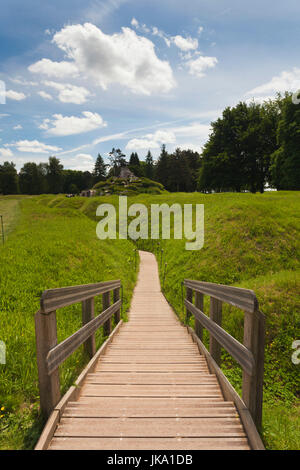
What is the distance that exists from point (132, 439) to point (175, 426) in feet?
1.32

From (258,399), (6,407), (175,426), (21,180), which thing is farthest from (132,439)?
(21,180)

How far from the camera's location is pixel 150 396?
278 centimetres

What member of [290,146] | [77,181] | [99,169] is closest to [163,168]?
[99,169]

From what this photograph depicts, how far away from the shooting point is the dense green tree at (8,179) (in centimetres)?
7844

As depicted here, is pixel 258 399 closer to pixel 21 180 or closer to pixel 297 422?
pixel 297 422

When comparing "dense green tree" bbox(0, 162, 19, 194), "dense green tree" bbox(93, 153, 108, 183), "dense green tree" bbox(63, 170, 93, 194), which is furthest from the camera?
"dense green tree" bbox(63, 170, 93, 194)

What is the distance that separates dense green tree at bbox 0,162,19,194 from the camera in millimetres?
78438

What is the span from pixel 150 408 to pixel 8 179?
91205mm

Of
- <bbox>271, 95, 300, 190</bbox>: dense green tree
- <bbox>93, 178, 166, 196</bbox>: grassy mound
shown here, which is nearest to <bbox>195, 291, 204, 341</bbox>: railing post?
<bbox>271, 95, 300, 190</bbox>: dense green tree

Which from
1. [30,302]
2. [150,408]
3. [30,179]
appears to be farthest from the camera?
[30,179]

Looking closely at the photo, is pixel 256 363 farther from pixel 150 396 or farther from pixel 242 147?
pixel 242 147

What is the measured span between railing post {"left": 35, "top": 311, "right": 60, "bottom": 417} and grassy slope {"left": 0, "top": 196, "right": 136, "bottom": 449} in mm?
194

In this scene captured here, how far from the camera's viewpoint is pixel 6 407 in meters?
2.62

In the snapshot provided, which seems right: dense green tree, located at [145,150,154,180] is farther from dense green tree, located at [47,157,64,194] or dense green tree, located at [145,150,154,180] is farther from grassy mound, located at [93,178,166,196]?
dense green tree, located at [47,157,64,194]
